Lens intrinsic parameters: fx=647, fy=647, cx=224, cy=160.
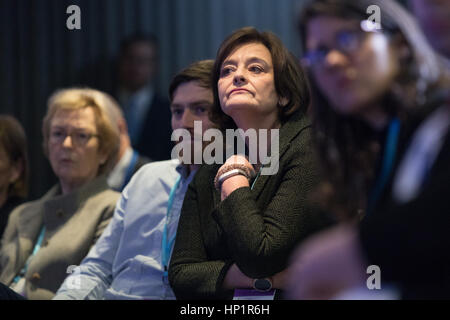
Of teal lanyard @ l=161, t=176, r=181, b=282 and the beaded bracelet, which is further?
teal lanyard @ l=161, t=176, r=181, b=282

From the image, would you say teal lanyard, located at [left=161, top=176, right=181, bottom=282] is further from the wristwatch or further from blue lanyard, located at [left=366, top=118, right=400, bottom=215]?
blue lanyard, located at [left=366, top=118, right=400, bottom=215]

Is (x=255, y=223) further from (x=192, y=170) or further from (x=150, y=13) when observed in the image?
(x=150, y=13)

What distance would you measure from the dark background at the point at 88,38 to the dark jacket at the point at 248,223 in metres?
2.65

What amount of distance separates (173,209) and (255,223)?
63 cm

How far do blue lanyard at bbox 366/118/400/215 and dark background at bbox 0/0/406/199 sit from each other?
3.50 meters

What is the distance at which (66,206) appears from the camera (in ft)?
8.89

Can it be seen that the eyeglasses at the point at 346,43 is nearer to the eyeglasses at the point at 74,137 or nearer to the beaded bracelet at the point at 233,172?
the beaded bracelet at the point at 233,172

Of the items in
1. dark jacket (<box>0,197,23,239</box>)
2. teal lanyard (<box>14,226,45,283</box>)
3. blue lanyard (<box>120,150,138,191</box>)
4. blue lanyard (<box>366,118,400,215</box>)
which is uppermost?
blue lanyard (<box>366,118,400,215</box>)

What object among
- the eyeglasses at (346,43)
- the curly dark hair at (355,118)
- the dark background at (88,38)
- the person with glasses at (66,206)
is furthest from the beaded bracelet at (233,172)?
the dark background at (88,38)

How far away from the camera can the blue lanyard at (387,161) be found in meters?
1.00

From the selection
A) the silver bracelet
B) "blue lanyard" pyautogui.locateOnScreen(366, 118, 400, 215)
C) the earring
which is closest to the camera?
"blue lanyard" pyautogui.locateOnScreen(366, 118, 400, 215)

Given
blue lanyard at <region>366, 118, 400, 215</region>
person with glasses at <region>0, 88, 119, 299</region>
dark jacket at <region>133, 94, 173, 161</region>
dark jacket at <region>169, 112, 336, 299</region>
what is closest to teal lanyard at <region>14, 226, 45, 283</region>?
person with glasses at <region>0, 88, 119, 299</region>

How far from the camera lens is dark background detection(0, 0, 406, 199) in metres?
4.59
